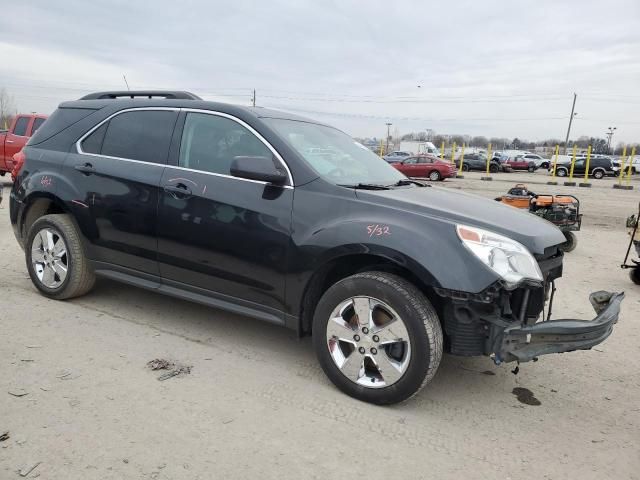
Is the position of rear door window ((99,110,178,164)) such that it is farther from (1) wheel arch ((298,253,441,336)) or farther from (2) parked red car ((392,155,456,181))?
(2) parked red car ((392,155,456,181))

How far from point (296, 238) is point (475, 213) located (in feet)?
3.73

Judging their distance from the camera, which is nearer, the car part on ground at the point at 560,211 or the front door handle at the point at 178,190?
the front door handle at the point at 178,190

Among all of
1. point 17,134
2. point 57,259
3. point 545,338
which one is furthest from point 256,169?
point 17,134

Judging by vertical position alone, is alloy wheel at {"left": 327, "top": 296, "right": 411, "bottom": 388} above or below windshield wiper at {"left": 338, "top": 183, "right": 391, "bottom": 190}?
below

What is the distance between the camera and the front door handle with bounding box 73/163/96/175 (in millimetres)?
4132

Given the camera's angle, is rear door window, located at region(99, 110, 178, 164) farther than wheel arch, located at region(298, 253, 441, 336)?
Yes

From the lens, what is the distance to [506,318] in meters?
2.83

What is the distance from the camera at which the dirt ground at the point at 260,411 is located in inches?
96.1

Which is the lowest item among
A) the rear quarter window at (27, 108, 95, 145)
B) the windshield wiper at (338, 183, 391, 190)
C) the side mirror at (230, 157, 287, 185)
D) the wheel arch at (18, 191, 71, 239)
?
the wheel arch at (18, 191, 71, 239)

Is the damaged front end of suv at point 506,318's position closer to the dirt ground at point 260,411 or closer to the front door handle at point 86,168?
the dirt ground at point 260,411

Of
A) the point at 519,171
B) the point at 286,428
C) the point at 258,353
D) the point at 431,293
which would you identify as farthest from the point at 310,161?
the point at 519,171

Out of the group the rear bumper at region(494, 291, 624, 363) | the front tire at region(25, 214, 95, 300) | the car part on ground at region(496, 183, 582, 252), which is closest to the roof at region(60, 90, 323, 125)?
the front tire at region(25, 214, 95, 300)

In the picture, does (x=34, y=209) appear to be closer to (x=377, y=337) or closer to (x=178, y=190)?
(x=178, y=190)

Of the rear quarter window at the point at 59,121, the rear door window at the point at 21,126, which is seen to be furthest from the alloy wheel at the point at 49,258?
the rear door window at the point at 21,126
